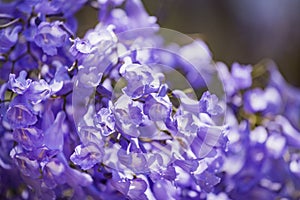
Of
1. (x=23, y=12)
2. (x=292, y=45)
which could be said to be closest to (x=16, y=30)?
(x=23, y=12)

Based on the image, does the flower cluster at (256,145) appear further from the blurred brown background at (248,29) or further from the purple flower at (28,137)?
the blurred brown background at (248,29)

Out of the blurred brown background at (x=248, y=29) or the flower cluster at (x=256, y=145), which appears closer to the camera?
the flower cluster at (x=256, y=145)

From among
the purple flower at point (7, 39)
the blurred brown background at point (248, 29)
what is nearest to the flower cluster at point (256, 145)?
the purple flower at point (7, 39)

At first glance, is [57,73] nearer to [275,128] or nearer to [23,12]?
[23,12]

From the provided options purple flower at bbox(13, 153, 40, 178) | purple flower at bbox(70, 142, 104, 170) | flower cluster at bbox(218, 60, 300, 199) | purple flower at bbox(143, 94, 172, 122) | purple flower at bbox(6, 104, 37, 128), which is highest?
purple flower at bbox(143, 94, 172, 122)

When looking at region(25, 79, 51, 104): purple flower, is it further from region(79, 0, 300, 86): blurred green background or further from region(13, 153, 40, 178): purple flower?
region(79, 0, 300, 86): blurred green background

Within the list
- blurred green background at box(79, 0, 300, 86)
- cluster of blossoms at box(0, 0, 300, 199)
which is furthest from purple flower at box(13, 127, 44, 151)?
blurred green background at box(79, 0, 300, 86)
